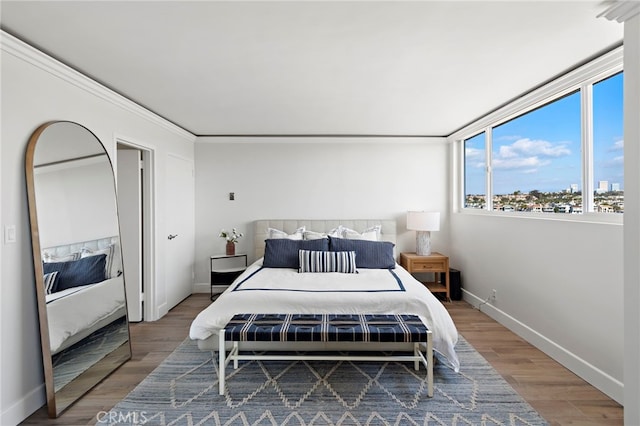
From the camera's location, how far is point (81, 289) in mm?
2484

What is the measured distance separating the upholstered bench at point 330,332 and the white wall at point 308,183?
257 centimetres

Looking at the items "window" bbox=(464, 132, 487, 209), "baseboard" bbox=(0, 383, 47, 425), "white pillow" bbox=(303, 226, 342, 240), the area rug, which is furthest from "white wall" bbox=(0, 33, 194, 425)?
"window" bbox=(464, 132, 487, 209)

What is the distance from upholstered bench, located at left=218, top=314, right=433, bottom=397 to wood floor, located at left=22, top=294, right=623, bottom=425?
0.76 meters

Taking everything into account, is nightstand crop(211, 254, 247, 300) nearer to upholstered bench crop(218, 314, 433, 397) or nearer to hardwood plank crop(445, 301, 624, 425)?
upholstered bench crop(218, 314, 433, 397)

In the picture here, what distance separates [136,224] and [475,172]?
14.4ft

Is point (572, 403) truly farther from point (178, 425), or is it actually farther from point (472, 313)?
point (178, 425)

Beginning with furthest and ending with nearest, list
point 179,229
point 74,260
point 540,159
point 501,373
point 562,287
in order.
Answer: point 179,229, point 540,159, point 562,287, point 501,373, point 74,260

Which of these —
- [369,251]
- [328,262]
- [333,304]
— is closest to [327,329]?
[333,304]

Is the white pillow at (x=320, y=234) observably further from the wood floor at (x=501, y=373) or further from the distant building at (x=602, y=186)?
the distant building at (x=602, y=186)

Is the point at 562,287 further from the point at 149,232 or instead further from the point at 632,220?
the point at 149,232

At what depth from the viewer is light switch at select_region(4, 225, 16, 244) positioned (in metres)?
2.02

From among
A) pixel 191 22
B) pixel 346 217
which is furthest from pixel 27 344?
pixel 346 217

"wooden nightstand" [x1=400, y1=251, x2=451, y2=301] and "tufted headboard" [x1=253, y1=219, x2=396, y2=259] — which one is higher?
"tufted headboard" [x1=253, y1=219, x2=396, y2=259]

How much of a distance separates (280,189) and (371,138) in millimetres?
1586
